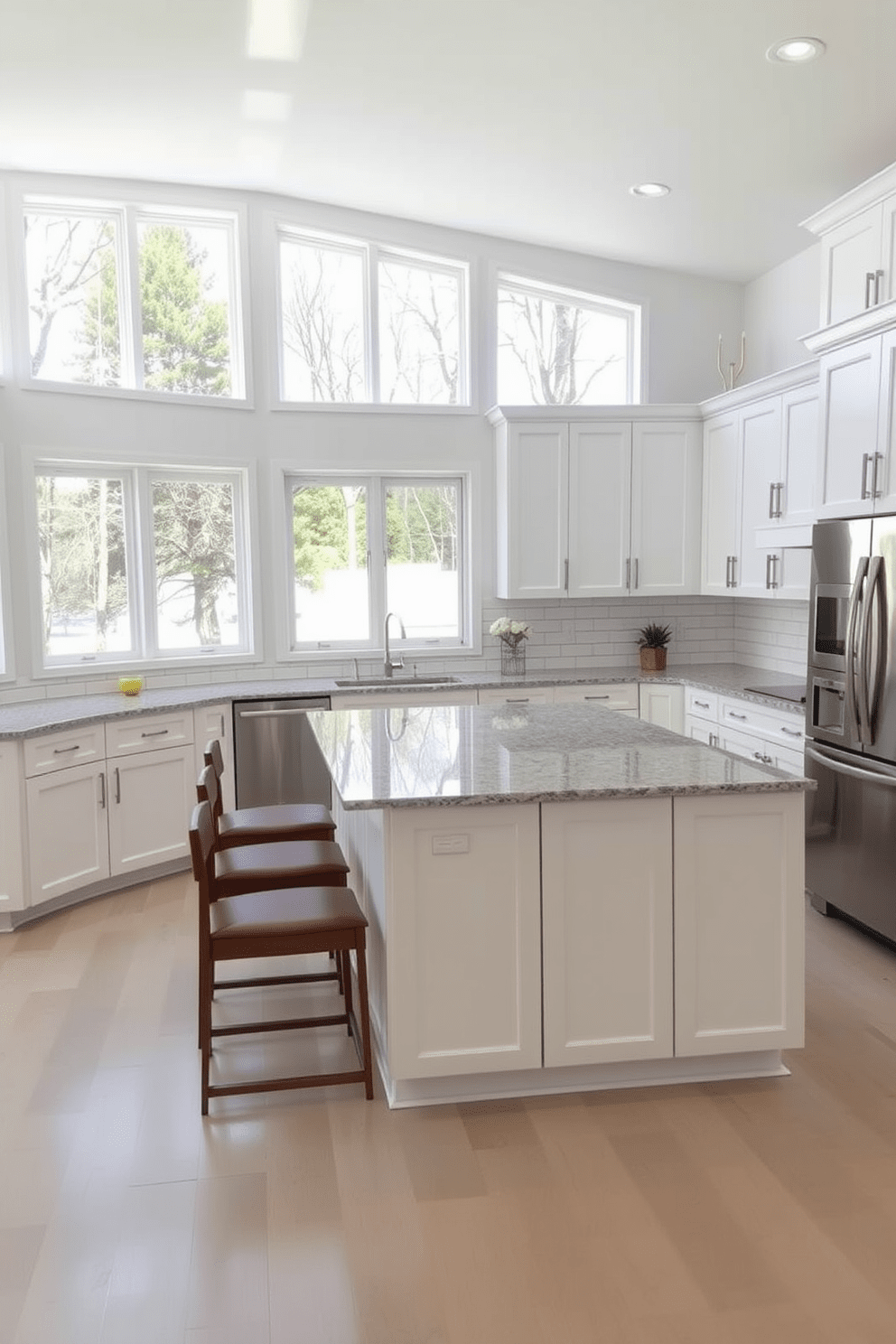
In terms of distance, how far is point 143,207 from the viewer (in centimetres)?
579

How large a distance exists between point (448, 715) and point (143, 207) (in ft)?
11.5

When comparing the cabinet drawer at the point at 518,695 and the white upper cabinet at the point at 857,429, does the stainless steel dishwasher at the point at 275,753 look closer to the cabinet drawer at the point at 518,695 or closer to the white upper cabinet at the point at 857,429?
the cabinet drawer at the point at 518,695

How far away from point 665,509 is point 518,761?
3393 mm

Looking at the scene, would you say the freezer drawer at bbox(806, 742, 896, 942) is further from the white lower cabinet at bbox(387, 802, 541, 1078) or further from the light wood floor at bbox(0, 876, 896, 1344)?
the white lower cabinet at bbox(387, 802, 541, 1078)

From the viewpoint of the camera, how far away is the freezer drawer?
158 inches

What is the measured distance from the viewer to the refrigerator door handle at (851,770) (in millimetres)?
3958

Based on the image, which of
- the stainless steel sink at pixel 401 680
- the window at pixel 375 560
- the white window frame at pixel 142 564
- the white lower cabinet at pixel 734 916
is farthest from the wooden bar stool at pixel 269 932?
the window at pixel 375 560

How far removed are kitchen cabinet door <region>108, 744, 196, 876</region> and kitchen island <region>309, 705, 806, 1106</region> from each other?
7.94ft

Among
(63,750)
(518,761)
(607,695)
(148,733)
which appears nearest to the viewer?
(518,761)

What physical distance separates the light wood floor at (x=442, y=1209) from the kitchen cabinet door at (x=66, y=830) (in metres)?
1.26

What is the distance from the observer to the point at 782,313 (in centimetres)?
601

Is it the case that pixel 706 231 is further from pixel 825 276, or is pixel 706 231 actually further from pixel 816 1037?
pixel 816 1037

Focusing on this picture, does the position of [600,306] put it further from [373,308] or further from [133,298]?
[133,298]

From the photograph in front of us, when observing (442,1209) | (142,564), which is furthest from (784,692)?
(142,564)
